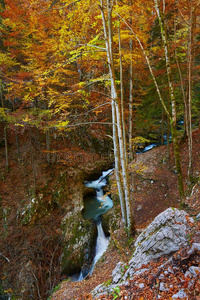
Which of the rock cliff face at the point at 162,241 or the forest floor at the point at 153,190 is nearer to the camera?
the rock cliff face at the point at 162,241

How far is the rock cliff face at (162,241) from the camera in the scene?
11.2 feet

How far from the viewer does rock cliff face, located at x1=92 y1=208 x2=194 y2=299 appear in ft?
11.2

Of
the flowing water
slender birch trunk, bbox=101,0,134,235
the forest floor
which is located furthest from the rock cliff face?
the flowing water

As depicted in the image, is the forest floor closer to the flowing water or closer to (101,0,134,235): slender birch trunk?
(101,0,134,235): slender birch trunk

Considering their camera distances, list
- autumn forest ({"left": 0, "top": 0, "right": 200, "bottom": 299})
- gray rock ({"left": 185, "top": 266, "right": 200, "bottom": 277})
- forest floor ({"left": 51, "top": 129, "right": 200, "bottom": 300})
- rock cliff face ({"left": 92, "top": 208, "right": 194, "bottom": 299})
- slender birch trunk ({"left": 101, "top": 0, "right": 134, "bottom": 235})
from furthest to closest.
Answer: forest floor ({"left": 51, "top": 129, "right": 200, "bottom": 300}) → autumn forest ({"left": 0, "top": 0, "right": 200, "bottom": 299}) → slender birch trunk ({"left": 101, "top": 0, "right": 134, "bottom": 235}) → rock cliff face ({"left": 92, "top": 208, "right": 194, "bottom": 299}) → gray rock ({"left": 185, "top": 266, "right": 200, "bottom": 277})

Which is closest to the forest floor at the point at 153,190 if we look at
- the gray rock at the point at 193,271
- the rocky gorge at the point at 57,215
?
the rocky gorge at the point at 57,215

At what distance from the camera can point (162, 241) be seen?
3.56m

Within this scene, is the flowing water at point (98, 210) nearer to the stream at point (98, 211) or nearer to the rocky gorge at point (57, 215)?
the stream at point (98, 211)

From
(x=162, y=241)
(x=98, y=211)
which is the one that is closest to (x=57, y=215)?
(x=98, y=211)

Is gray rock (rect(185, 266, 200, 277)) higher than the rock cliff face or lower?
higher

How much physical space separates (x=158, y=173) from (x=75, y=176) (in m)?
5.81

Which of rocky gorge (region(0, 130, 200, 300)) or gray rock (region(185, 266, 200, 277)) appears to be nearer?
gray rock (region(185, 266, 200, 277))

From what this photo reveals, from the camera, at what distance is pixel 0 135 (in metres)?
13.1

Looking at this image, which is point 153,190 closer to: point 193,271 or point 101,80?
point 101,80
